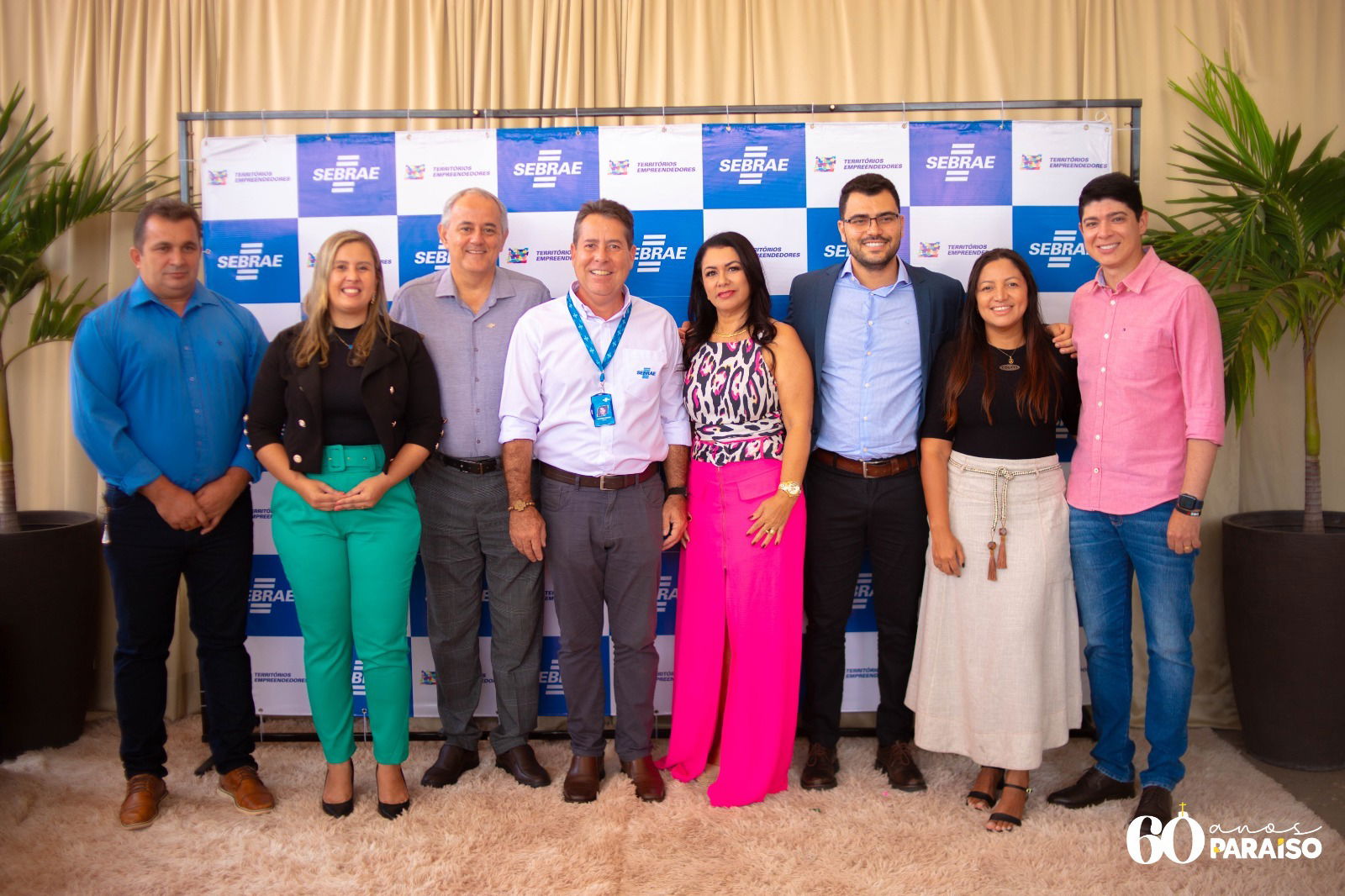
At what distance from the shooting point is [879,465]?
2764 mm

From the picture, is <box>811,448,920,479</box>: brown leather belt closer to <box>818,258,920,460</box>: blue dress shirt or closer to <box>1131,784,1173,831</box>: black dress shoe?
<box>818,258,920,460</box>: blue dress shirt

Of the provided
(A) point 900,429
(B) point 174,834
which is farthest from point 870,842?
(B) point 174,834

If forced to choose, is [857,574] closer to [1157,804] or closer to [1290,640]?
[1157,804]

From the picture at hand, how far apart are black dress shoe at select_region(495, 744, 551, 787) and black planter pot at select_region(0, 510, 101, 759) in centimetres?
167

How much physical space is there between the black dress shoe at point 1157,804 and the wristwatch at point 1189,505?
85 centimetres

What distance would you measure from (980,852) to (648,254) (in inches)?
87.9

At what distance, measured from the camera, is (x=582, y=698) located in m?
2.79

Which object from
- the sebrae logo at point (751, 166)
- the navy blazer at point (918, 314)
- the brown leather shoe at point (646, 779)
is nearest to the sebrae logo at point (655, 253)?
the sebrae logo at point (751, 166)

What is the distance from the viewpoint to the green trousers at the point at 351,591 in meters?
2.56

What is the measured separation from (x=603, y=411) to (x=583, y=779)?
1180 mm

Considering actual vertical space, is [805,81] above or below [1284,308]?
above

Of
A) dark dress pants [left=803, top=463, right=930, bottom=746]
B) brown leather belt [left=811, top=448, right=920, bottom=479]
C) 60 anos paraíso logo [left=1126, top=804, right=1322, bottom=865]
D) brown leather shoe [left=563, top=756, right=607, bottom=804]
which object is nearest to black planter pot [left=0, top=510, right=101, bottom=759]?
brown leather shoe [left=563, top=756, right=607, bottom=804]

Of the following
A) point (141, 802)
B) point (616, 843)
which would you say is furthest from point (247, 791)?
point (616, 843)

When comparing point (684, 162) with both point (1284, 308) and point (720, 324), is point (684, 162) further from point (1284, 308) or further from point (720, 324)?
point (1284, 308)
